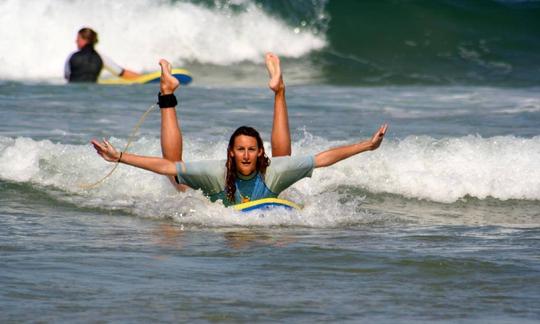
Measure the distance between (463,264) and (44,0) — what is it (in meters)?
17.4

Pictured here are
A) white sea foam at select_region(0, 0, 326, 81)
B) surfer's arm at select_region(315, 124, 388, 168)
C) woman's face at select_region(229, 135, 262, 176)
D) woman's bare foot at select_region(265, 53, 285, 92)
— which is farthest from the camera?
white sea foam at select_region(0, 0, 326, 81)

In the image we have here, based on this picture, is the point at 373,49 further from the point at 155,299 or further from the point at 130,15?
the point at 155,299

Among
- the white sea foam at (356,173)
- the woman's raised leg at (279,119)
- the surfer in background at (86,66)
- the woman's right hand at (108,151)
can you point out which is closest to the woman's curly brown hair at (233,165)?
the woman's raised leg at (279,119)

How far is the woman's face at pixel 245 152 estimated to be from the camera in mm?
9312

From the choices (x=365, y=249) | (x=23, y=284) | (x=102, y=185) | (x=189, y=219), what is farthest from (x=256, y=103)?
(x=23, y=284)

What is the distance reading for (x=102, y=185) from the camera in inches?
456

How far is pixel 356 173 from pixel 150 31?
40.9ft

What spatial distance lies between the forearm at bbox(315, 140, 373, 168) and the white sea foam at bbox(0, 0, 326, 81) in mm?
13786

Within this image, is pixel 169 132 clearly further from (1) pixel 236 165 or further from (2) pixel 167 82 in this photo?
(1) pixel 236 165

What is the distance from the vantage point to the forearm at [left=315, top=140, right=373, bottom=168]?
9.16 metres

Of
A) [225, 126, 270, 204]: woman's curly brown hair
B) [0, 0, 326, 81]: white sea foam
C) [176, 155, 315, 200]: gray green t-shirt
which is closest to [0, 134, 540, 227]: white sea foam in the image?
[176, 155, 315, 200]: gray green t-shirt

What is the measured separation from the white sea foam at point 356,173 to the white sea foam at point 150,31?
34.7ft

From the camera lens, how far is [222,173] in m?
9.56

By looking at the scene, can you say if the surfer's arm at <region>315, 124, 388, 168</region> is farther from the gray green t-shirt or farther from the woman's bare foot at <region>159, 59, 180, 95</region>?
the woman's bare foot at <region>159, 59, 180, 95</region>
